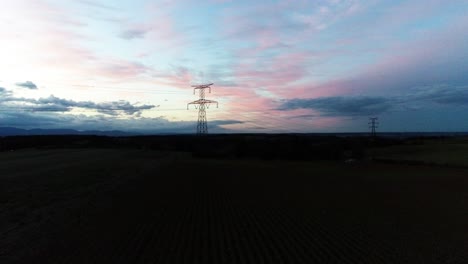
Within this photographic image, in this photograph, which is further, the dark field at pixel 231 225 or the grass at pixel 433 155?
the grass at pixel 433 155

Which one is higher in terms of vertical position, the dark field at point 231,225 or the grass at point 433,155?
the grass at point 433,155

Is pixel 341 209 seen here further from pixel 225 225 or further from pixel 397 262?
pixel 397 262

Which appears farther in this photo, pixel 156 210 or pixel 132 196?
pixel 132 196

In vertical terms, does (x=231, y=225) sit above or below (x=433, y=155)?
below

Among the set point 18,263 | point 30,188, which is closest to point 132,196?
point 30,188

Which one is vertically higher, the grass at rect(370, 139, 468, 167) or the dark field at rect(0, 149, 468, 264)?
the grass at rect(370, 139, 468, 167)

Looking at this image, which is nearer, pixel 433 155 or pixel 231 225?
pixel 231 225

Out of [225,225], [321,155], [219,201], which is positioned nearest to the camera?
[225,225]

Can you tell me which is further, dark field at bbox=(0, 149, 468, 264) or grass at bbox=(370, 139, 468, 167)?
grass at bbox=(370, 139, 468, 167)

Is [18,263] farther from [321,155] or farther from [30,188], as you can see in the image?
[321,155]

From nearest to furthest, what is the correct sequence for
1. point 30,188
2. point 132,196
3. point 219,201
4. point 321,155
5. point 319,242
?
point 319,242
point 219,201
point 132,196
point 30,188
point 321,155
